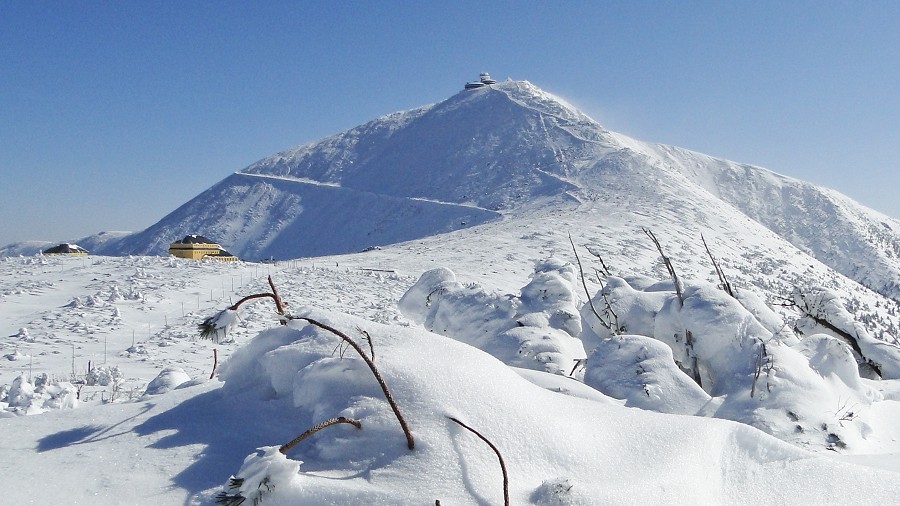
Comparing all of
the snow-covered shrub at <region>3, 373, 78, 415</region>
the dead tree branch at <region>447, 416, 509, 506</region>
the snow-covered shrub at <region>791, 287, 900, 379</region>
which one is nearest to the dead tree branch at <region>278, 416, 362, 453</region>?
the dead tree branch at <region>447, 416, 509, 506</region>

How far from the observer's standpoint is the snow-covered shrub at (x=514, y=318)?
6285 mm

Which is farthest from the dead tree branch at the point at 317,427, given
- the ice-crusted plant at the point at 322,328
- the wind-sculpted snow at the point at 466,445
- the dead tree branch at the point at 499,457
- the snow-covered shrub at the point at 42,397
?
the snow-covered shrub at the point at 42,397

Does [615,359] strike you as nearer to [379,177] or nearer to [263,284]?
[263,284]

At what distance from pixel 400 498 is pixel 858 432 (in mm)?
3930

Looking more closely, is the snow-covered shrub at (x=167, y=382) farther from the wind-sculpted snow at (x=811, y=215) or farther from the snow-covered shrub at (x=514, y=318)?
the wind-sculpted snow at (x=811, y=215)

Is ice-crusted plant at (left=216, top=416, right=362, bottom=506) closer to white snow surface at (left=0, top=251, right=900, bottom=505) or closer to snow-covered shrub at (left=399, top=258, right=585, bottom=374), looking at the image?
white snow surface at (left=0, top=251, right=900, bottom=505)

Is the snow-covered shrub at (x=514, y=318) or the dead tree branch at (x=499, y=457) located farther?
the snow-covered shrub at (x=514, y=318)

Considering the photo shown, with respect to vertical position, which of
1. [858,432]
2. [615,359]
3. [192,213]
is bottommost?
[858,432]

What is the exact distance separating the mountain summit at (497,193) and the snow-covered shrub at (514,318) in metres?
44.6

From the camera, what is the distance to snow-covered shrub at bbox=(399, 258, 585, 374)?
629 cm

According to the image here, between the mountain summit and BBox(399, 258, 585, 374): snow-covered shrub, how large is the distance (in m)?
44.6

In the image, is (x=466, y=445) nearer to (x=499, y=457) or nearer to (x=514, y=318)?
(x=499, y=457)

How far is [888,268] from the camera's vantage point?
255 feet

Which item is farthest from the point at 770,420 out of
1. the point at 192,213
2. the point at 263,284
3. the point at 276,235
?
the point at 192,213
